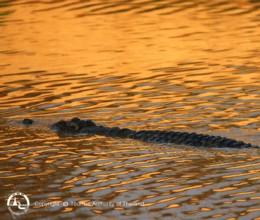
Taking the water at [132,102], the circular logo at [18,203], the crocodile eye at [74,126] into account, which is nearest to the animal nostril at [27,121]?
the water at [132,102]

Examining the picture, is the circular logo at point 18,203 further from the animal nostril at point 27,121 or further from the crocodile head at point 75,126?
the animal nostril at point 27,121

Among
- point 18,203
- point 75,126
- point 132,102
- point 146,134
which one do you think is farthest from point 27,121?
point 18,203

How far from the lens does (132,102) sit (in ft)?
63.6

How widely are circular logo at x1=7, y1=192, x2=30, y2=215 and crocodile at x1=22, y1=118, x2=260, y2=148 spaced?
3.25m

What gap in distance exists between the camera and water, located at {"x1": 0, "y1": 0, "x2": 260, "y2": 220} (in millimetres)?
13211

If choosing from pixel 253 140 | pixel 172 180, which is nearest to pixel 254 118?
pixel 253 140

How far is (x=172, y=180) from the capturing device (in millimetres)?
13914

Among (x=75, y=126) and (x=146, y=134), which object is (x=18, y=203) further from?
(x=75, y=126)

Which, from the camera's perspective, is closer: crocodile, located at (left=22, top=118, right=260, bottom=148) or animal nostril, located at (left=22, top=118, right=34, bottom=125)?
crocodile, located at (left=22, top=118, right=260, bottom=148)

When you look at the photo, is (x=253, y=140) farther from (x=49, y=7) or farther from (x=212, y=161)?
(x=49, y=7)

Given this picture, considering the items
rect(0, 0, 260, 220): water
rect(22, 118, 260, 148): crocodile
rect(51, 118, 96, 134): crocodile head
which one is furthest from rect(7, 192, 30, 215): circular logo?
rect(51, 118, 96, 134): crocodile head

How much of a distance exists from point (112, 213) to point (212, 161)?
112 inches

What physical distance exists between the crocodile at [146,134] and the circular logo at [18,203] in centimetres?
325

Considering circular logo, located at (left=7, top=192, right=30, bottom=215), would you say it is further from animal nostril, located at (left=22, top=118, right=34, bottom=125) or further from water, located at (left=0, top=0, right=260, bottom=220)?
animal nostril, located at (left=22, top=118, right=34, bottom=125)
